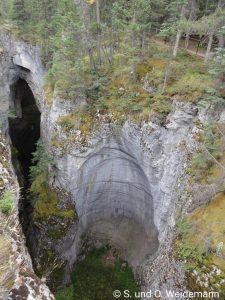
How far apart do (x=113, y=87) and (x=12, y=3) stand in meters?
17.6

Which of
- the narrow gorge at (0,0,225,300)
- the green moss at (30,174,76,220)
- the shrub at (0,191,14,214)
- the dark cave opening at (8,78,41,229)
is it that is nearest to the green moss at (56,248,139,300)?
the narrow gorge at (0,0,225,300)

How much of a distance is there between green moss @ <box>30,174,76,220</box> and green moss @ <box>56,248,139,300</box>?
4.83 metres

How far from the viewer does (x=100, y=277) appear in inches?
943

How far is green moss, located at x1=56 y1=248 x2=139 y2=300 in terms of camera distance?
2270cm

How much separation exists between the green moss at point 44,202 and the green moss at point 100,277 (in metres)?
4.83

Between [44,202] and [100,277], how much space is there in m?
7.39

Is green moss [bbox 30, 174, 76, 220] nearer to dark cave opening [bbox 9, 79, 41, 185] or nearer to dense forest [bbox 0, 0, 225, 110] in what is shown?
dense forest [bbox 0, 0, 225, 110]

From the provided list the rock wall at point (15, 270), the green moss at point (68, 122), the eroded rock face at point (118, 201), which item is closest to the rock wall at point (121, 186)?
the eroded rock face at point (118, 201)

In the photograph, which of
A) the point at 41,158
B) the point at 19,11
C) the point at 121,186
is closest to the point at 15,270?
the point at 41,158

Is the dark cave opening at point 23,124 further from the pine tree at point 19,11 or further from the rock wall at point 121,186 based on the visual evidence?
the pine tree at point 19,11

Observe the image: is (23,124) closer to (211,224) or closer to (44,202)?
(44,202)

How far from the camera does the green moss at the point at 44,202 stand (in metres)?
22.8

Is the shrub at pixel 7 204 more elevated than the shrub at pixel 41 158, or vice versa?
the shrub at pixel 7 204

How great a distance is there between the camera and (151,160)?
2120cm
